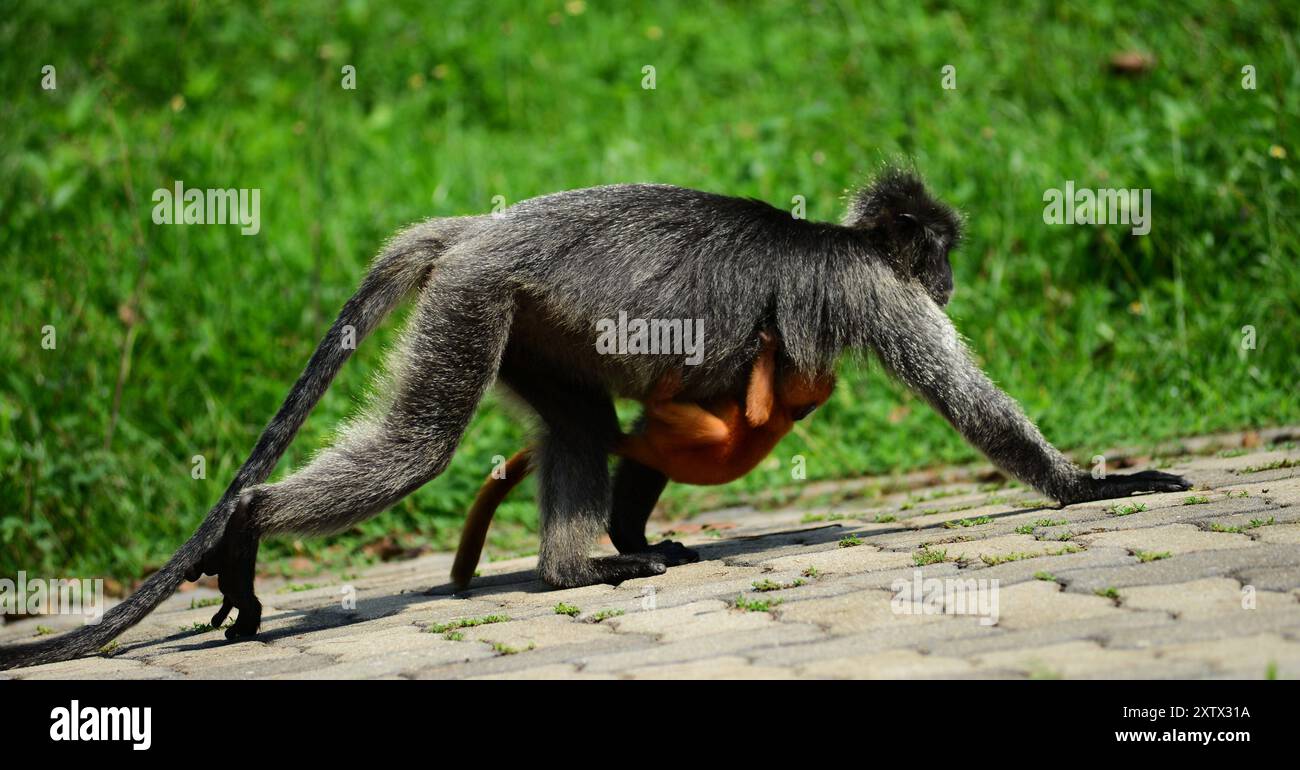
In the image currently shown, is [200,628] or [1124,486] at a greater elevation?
[1124,486]

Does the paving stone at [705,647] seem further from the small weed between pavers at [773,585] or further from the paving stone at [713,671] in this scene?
the small weed between pavers at [773,585]

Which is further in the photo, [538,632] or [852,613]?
[538,632]

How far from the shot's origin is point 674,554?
5.61m

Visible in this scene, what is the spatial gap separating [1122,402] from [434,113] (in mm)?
6490

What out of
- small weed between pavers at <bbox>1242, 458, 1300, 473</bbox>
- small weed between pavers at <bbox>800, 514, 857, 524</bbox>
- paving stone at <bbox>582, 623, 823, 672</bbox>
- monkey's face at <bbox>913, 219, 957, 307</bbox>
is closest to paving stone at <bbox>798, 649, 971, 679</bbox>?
paving stone at <bbox>582, 623, 823, 672</bbox>

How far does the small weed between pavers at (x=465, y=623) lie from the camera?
4695mm

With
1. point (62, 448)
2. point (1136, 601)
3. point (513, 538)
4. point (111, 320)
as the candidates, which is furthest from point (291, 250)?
point (1136, 601)

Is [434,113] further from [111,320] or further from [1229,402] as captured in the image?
[1229,402]

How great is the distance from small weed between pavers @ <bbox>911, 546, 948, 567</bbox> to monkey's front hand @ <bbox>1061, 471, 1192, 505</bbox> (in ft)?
3.02

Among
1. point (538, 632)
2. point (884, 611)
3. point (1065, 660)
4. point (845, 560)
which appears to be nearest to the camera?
point (1065, 660)

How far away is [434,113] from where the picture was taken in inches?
458

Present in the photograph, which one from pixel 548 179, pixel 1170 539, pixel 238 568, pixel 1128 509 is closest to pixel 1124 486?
pixel 1128 509

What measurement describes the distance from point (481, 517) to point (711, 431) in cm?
111

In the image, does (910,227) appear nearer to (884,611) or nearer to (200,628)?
(884,611)
